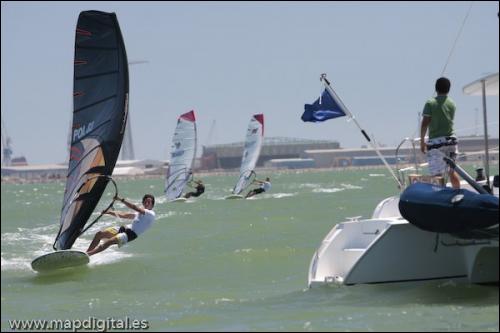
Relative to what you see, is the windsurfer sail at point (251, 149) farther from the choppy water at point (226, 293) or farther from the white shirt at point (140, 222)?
the white shirt at point (140, 222)

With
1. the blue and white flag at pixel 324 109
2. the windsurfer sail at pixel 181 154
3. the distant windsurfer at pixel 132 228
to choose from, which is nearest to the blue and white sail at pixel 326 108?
the blue and white flag at pixel 324 109

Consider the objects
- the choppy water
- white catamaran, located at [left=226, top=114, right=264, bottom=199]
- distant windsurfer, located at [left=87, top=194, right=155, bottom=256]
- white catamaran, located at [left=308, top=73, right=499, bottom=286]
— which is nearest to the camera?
the choppy water

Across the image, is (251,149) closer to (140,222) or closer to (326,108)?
(140,222)

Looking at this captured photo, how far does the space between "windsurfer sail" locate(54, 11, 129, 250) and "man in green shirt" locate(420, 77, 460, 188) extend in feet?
19.1

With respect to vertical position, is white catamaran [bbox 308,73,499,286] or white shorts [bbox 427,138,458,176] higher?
white shorts [bbox 427,138,458,176]

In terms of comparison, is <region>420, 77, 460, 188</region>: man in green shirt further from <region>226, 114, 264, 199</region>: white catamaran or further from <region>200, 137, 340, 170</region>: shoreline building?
<region>200, 137, 340, 170</region>: shoreline building

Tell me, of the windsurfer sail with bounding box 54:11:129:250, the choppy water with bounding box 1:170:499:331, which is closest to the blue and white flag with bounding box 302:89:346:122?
the choppy water with bounding box 1:170:499:331

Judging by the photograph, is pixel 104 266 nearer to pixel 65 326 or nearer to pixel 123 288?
pixel 123 288

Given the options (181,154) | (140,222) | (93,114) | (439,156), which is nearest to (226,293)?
(439,156)

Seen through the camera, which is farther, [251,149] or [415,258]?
[251,149]

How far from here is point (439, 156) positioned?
1054 centimetres

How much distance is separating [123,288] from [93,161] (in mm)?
2924

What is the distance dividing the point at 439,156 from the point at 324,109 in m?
2.05

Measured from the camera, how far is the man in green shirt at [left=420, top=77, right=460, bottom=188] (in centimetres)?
1047
